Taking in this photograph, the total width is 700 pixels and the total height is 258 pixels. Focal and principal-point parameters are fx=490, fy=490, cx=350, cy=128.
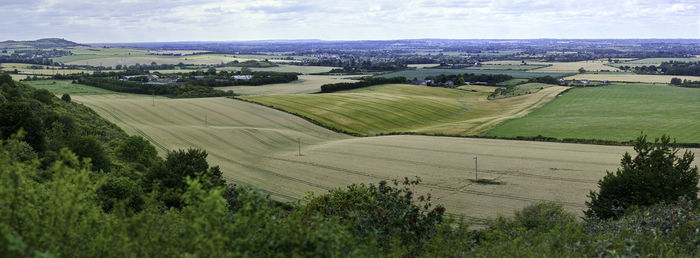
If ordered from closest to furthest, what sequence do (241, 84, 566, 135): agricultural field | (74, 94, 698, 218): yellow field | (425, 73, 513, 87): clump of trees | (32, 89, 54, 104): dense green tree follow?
(74, 94, 698, 218): yellow field → (32, 89, 54, 104): dense green tree → (241, 84, 566, 135): agricultural field → (425, 73, 513, 87): clump of trees

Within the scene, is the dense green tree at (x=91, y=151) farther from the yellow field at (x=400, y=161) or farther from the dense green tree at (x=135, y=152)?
the yellow field at (x=400, y=161)

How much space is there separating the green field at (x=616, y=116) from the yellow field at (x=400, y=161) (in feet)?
31.9

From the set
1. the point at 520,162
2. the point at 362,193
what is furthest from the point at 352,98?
the point at 362,193

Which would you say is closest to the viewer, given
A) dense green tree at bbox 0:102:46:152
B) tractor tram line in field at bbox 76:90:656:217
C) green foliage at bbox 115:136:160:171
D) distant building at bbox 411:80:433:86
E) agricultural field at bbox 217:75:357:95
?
dense green tree at bbox 0:102:46:152

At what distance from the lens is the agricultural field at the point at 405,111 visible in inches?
2840

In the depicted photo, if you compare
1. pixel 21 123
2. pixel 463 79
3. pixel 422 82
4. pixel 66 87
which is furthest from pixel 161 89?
pixel 463 79

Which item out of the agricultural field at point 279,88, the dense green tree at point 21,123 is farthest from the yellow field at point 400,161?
the agricultural field at point 279,88

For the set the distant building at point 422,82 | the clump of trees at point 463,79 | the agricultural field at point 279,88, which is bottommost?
the agricultural field at point 279,88

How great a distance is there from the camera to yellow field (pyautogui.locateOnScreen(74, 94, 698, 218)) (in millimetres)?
34562

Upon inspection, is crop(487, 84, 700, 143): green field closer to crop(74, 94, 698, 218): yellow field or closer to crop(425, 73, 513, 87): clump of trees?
crop(74, 94, 698, 218): yellow field

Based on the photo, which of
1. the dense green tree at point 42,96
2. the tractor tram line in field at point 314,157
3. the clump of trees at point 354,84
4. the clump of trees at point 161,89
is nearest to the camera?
the tractor tram line in field at point 314,157

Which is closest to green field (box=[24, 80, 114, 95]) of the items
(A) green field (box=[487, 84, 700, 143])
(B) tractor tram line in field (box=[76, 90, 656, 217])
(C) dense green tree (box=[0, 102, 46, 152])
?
(B) tractor tram line in field (box=[76, 90, 656, 217])

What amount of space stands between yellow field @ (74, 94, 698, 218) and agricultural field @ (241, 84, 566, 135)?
9210 millimetres

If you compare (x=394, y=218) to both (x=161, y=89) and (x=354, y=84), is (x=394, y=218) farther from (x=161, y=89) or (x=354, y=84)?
(x=354, y=84)
